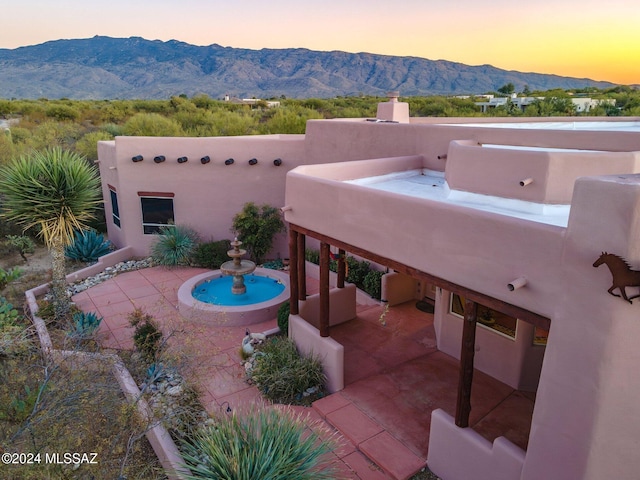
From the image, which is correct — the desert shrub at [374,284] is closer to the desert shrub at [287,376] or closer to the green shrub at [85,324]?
the desert shrub at [287,376]

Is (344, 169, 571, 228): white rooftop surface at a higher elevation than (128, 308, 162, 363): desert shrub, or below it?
higher

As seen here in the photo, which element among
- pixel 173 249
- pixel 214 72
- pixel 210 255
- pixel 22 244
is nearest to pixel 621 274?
pixel 210 255

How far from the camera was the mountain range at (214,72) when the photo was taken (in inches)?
6097

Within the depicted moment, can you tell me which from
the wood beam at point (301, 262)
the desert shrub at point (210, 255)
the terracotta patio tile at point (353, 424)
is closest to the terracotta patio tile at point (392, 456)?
the terracotta patio tile at point (353, 424)

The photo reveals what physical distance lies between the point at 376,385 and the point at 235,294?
609 cm

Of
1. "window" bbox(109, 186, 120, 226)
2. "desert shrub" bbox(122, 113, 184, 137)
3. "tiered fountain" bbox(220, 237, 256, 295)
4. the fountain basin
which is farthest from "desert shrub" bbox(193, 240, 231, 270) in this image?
"desert shrub" bbox(122, 113, 184, 137)

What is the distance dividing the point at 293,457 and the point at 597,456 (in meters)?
3.55

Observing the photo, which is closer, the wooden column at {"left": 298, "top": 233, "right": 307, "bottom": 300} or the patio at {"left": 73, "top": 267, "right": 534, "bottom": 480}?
the patio at {"left": 73, "top": 267, "right": 534, "bottom": 480}

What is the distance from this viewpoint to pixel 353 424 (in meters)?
8.00

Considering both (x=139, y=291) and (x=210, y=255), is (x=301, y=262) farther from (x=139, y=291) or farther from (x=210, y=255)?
(x=210, y=255)

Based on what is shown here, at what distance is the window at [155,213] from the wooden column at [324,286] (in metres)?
10.1

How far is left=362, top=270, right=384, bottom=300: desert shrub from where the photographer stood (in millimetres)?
13008

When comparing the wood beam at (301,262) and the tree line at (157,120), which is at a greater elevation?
the tree line at (157,120)

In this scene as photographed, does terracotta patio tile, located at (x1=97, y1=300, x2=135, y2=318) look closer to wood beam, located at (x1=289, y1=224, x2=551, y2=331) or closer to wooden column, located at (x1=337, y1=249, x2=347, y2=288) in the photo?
wooden column, located at (x1=337, y1=249, x2=347, y2=288)
